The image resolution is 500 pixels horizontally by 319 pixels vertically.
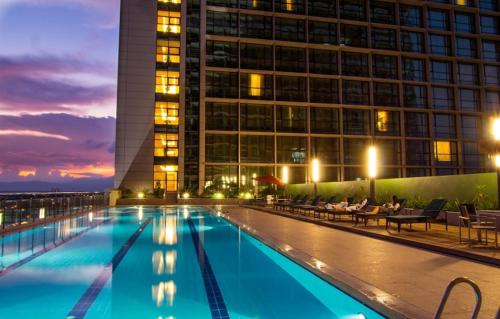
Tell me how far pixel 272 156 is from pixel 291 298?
3299cm

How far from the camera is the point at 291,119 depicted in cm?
3984

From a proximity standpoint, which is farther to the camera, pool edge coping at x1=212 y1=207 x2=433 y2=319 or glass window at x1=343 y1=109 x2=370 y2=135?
glass window at x1=343 y1=109 x2=370 y2=135

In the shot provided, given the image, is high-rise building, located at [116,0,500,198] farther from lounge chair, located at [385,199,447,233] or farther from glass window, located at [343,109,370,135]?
lounge chair, located at [385,199,447,233]

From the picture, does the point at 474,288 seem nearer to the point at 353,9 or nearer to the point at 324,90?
the point at 324,90

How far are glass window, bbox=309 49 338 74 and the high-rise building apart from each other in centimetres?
12

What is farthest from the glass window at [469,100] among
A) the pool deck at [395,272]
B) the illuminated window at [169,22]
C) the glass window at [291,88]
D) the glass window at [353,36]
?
the pool deck at [395,272]

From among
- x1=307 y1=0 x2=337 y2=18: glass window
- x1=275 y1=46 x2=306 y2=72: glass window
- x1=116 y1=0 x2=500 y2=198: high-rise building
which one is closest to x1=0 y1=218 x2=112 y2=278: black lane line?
x1=116 y1=0 x2=500 y2=198: high-rise building

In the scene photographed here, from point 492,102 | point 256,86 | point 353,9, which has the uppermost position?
point 353,9

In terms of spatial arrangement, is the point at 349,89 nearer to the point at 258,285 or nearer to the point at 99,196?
the point at 99,196

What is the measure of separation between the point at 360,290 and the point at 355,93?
38.8 m

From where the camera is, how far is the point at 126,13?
38688 mm

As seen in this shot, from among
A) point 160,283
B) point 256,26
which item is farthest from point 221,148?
point 160,283

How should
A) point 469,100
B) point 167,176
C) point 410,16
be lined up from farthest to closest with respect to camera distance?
point 469,100, point 410,16, point 167,176

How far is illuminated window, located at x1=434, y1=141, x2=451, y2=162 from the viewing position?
4184 cm
